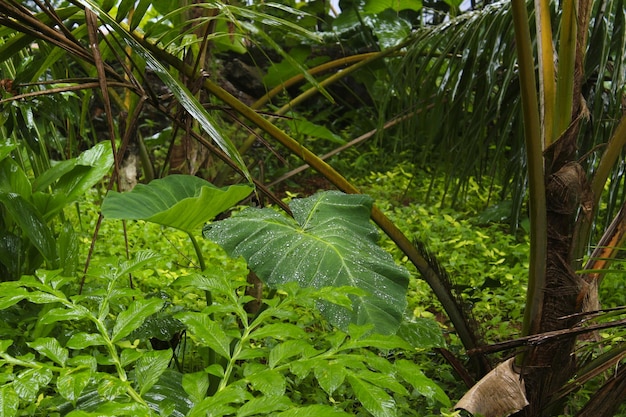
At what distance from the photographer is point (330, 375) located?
0.89 m

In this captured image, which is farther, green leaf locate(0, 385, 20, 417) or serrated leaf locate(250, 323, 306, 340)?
serrated leaf locate(250, 323, 306, 340)

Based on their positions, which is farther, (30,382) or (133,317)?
(133,317)

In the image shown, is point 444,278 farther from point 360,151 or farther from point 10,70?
point 360,151

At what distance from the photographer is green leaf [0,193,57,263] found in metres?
1.45

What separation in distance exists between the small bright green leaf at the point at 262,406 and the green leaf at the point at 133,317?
244 millimetres

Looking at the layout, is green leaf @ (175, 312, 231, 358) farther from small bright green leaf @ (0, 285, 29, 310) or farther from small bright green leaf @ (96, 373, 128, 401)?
small bright green leaf @ (0, 285, 29, 310)

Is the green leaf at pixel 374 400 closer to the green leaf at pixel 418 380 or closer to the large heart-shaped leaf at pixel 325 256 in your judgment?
the green leaf at pixel 418 380

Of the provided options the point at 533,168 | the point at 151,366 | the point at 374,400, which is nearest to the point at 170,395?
the point at 151,366

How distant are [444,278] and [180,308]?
60 centimetres

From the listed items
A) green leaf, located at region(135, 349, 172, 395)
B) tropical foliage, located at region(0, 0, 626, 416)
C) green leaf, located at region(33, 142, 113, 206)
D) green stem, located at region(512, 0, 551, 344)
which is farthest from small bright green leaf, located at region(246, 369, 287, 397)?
green leaf, located at region(33, 142, 113, 206)

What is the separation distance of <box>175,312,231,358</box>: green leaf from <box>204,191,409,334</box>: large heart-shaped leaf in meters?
0.23

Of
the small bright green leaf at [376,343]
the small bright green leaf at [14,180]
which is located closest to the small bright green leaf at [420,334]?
the small bright green leaf at [376,343]

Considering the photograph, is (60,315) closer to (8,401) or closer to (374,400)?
(8,401)

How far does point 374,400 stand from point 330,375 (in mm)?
66
